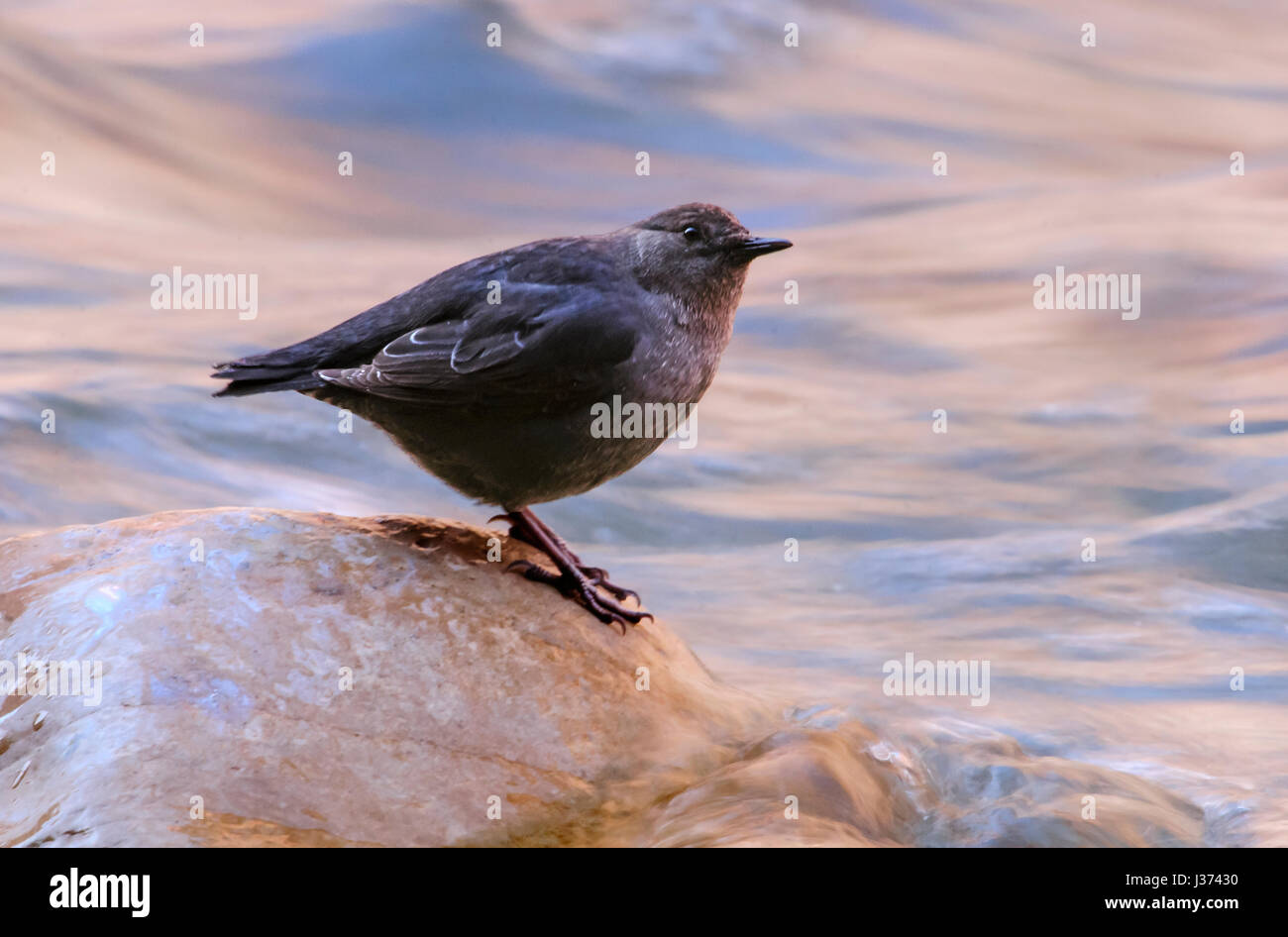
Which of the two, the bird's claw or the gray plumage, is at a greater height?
the gray plumage

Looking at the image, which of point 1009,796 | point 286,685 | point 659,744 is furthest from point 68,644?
point 1009,796

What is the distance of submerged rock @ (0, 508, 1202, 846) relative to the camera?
365 centimetres

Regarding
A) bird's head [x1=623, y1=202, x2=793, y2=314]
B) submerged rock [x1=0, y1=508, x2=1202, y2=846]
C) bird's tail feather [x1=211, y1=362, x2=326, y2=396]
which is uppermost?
bird's head [x1=623, y1=202, x2=793, y2=314]

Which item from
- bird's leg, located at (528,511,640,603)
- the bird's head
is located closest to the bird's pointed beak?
the bird's head

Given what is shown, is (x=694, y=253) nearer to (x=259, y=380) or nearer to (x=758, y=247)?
(x=758, y=247)

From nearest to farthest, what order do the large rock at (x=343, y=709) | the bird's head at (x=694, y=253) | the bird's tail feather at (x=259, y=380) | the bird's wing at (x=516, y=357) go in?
the large rock at (x=343, y=709) → the bird's wing at (x=516, y=357) → the bird's tail feather at (x=259, y=380) → the bird's head at (x=694, y=253)

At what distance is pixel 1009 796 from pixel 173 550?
326cm

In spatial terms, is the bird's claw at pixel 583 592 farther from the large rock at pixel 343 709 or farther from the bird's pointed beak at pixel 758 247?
the bird's pointed beak at pixel 758 247

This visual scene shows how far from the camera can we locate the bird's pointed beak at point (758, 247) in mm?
4516

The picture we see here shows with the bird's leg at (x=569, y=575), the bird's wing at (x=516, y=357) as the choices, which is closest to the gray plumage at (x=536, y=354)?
the bird's wing at (x=516, y=357)

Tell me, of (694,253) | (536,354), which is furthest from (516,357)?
(694,253)

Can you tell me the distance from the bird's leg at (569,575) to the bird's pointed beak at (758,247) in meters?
1.34

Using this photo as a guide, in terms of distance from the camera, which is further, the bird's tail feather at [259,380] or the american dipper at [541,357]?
the bird's tail feather at [259,380]

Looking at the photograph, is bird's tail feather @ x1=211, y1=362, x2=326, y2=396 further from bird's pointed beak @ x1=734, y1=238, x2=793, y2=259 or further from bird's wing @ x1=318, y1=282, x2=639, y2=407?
bird's pointed beak @ x1=734, y1=238, x2=793, y2=259
